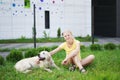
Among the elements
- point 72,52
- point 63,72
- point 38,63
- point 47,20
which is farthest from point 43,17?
point 63,72

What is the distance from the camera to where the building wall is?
23.7 meters

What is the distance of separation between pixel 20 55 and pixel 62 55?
1.78 metres

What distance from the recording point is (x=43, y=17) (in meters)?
24.8

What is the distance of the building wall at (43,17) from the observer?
77.9 feet

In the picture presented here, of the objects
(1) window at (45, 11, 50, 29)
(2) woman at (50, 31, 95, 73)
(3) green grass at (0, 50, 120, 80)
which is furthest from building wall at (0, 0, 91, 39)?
(2) woman at (50, 31, 95, 73)

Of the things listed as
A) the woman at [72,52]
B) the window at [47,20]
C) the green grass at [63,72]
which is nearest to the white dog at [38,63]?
the green grass at [63,72]

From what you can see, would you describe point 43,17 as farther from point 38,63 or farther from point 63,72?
point 63,72

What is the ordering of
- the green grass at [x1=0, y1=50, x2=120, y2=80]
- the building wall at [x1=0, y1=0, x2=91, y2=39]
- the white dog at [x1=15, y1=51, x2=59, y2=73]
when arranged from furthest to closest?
the building wall at [x1=0, y1=0, x2=91, y2=39], the white dog at [x1=15, y1=51, x2=59, y2=73], the green grass at [x1=0, y1=50, x2=120, y2=80]

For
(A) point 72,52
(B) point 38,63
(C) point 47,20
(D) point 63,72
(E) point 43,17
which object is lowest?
(D) point 63,72

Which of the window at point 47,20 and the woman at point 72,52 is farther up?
the window at point 47,20

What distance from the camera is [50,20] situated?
25156 millimetres

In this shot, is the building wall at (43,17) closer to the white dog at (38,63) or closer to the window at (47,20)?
the window at (47,20)

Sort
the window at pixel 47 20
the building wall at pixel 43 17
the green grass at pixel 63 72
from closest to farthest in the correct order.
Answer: the green grass at pixel 63 72 → the building wall at pixel 43 17 → the window at pixel 47 20

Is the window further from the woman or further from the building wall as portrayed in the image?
the woman
